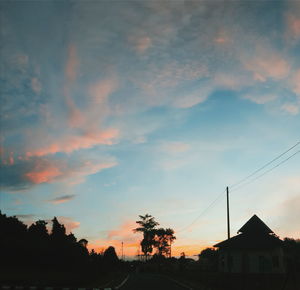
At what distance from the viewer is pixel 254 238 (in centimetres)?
4722

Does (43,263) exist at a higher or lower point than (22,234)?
lower

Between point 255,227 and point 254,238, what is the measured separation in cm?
435

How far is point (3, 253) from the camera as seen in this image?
55344 millimetres

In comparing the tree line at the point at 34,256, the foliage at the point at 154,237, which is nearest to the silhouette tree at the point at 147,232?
the foliage at the point at 154,237

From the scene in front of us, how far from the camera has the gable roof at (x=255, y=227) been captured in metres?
50.5

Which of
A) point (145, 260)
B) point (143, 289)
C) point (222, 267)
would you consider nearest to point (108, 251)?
point (145, 260)

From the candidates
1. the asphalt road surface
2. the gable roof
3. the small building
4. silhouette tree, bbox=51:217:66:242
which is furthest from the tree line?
the gable roof

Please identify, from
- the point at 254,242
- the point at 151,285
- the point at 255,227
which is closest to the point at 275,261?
the point at 254,242

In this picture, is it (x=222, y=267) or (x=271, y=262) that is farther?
(x=222, y=267)

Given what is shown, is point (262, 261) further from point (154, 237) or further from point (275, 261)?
point (154, 237)

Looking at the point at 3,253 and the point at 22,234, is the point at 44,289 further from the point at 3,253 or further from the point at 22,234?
the point at 22,234

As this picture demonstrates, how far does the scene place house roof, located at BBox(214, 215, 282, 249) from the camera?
44.6 meters

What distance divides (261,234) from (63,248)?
139 ft

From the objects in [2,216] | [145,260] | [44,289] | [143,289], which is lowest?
[145,260]
